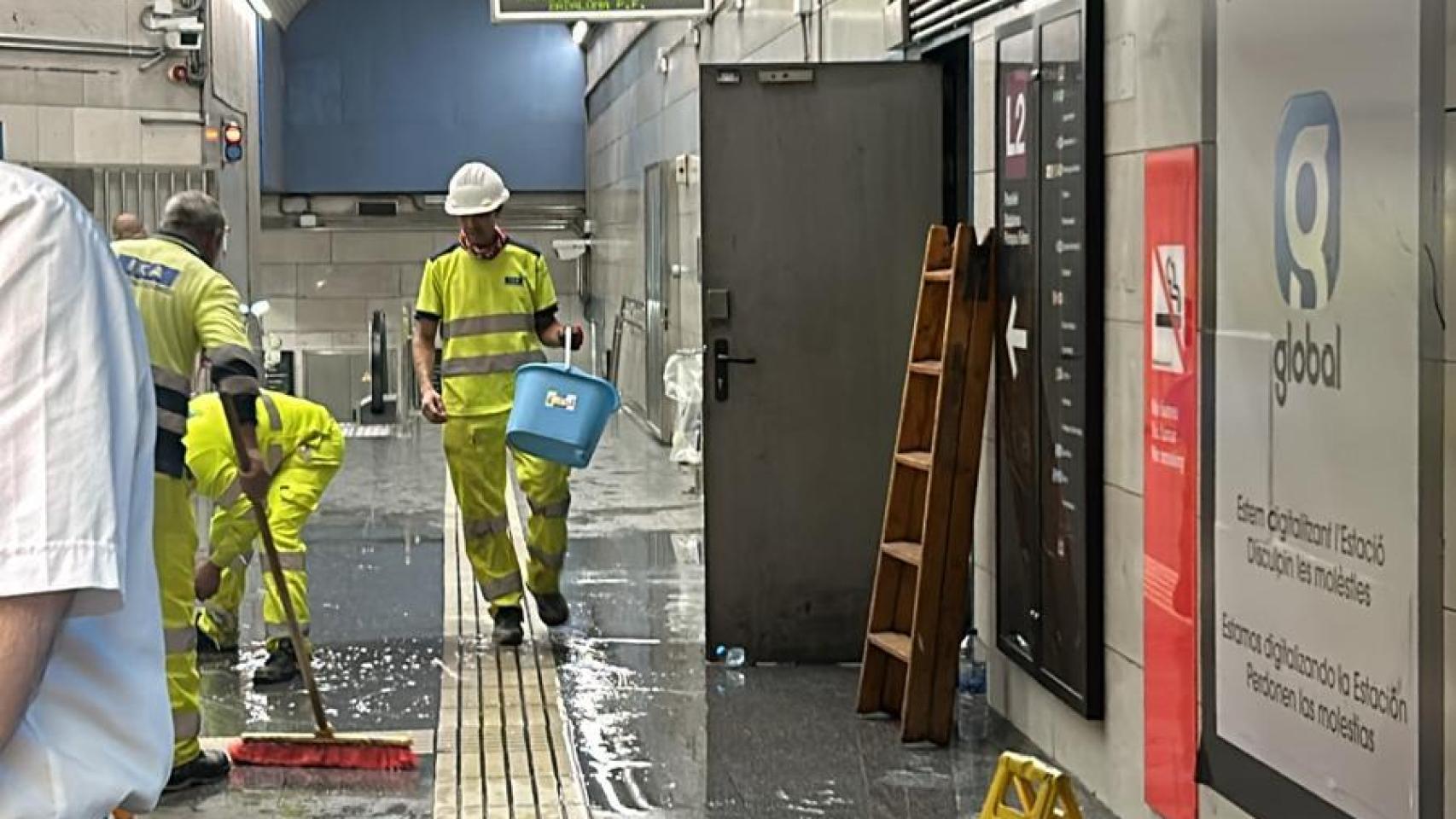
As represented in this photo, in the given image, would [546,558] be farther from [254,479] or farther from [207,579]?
[254,479]

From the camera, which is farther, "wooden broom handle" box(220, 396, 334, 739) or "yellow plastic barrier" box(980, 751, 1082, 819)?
"wooden broom handle" box(220, 396, 334, 739)

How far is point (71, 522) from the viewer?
1414mm

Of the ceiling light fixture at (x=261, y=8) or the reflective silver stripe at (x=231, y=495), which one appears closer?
the reflective silver stripe at (x=231, y=495)

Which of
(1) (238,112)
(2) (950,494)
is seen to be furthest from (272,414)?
(1) (238,112)

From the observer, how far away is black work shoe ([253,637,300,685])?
257 inches

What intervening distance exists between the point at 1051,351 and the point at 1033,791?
169cm

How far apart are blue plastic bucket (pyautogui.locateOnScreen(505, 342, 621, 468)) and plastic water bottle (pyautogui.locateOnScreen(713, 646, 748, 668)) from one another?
2.60ft

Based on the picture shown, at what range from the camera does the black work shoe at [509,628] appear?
23.4 feet

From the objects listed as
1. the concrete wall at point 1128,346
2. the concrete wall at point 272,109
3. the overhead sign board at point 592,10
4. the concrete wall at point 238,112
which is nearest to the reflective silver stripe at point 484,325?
the overhead sign board at point 592,10

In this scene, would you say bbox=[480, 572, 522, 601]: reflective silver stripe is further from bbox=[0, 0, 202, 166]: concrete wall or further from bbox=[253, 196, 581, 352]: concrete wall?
bbox=[253, 196, 581, 352]: concrete wall

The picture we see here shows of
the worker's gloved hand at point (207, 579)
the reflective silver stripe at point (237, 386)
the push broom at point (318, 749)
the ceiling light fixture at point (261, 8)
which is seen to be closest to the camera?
the reflective silver stripe at point (237, 386)

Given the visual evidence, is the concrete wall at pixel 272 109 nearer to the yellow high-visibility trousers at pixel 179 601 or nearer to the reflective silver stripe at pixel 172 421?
the reflective silver stripe at pixel 172 421

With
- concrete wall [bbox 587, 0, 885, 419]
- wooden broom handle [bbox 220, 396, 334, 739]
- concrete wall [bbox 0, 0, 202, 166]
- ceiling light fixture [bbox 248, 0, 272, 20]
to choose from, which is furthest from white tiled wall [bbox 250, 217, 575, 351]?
wooden broom handle [bbox 220, 396, 334, 739]

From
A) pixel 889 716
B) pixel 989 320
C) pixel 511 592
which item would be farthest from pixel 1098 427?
pixel 511 592
